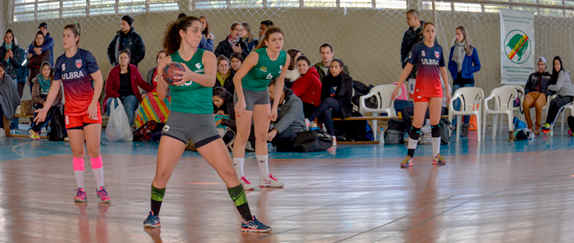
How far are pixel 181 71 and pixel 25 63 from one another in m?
10.9

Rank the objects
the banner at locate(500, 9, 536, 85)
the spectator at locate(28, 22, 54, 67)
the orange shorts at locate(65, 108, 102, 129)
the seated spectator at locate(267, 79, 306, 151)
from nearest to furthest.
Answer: the orange shorts at locate(65, 108, 102, 129) < the seated spectator at locate(267, 79, 306, 151) < the spectator at locate(28, 22, 54, 67) < the banner at locate(500, 9, 536, 85)

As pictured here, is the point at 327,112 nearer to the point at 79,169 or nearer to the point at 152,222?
the point at 79,169

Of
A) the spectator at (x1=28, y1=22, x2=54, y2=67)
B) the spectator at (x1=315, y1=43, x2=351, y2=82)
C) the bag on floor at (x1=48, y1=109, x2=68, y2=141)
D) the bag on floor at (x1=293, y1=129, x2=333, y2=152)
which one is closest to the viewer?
the bag on floor at (x1=293, y1=129, x2=333, y2=152)

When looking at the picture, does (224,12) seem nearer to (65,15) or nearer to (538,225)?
(65,15)

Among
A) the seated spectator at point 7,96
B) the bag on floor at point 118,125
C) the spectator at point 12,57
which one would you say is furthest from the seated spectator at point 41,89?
the spectator at point 12,57

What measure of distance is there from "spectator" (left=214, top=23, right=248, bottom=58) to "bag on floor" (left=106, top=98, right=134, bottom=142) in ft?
7.07

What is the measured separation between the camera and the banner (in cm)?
1291

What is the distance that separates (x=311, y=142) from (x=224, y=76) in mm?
2202

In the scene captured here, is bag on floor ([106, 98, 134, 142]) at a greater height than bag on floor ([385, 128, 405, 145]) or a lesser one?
greater

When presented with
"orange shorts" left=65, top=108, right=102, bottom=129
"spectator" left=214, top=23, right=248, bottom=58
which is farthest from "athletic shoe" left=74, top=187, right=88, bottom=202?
"spectator" left=214, top=23, right=248, bottom=58

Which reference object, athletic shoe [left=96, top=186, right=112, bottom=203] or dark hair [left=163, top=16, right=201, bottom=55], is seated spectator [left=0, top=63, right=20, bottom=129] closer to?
athletic shoe [left=96, top=186, right=112, bottom=203]

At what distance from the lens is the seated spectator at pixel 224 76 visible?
9031 mm

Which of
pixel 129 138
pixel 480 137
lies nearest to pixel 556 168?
pixel 480 137

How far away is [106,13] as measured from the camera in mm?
13938
